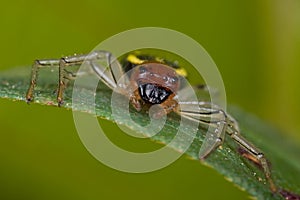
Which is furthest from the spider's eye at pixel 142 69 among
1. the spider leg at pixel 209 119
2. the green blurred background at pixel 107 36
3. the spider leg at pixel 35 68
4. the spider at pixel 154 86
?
the green blurred background at pixel 107 36

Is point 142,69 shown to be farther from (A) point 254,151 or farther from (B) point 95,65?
(A) point 254,151

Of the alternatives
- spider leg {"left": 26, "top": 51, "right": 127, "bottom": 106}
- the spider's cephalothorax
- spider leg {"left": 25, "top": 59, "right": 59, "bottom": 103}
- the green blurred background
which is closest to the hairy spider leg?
the spider's cephalothorax

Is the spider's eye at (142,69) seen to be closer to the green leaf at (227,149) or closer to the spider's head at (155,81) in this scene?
the spider's head at (155,81)

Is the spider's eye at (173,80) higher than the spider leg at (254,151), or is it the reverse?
the spider's eye at (173,80)

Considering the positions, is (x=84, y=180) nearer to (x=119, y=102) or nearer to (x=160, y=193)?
(x=160, y=193)

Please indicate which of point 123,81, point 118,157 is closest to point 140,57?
point 123,81

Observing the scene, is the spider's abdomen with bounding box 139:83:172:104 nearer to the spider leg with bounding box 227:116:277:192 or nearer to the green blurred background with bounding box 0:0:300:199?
the spider leg with bounding box 227:116:277:192

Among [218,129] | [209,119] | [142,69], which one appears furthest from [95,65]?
[218,129]
